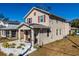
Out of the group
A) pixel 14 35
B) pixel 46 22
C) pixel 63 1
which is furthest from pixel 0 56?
pixel 63 1

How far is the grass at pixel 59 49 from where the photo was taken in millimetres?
6309

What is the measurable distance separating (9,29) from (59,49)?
41.0 inches

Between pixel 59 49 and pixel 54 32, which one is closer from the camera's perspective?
pixel 59 49

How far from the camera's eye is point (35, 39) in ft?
21.1

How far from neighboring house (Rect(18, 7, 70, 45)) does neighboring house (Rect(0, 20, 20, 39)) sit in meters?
0.08

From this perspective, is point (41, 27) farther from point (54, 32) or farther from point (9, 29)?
point (9, 29)

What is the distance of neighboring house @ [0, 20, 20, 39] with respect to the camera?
6332mm

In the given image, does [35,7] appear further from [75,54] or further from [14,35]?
[75,54]

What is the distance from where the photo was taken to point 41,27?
6.39 meters

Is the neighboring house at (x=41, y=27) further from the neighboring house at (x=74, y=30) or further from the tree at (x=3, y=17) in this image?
the tree at (x=3, y=17)

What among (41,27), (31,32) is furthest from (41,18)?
(31,32)

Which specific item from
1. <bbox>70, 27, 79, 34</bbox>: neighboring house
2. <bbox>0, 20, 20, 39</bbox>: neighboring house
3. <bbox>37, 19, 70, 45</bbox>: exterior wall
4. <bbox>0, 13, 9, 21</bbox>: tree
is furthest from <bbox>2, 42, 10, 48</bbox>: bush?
<bbox>70, 27, 79, 34</bbox>: neighboring house

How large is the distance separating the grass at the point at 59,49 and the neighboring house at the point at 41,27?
0.43 ft

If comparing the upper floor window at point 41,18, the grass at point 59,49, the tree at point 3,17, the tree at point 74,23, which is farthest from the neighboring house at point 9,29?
the tree at point 74,23
